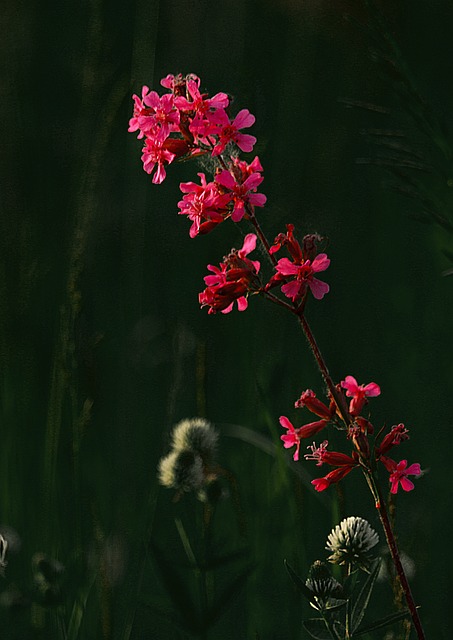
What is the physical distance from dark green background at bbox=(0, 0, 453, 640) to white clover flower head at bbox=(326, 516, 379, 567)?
0.04 metres

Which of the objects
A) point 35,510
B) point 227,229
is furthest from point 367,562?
point 227,229

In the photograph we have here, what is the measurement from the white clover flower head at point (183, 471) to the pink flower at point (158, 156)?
1.09ft

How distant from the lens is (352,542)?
0.72 m

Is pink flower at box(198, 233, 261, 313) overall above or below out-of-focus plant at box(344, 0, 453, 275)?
below

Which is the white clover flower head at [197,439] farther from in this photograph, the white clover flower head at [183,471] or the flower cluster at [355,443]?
the flower cluster at [355,443]

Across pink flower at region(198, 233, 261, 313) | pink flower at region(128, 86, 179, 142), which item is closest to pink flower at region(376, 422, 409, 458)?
pink flower at region(198, 233, 261, 313)

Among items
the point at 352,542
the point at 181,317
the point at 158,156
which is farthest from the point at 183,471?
the point at 181,317

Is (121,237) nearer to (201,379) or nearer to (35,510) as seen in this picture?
(35,510)

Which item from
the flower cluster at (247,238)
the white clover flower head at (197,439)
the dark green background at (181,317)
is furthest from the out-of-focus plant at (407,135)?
the white clover flower head at (197,439)

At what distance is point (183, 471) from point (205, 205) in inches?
14.8

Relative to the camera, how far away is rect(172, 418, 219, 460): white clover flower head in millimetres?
993

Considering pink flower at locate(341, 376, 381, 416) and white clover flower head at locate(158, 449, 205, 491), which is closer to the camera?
pink flower at locate(341, 376, 381, 416)

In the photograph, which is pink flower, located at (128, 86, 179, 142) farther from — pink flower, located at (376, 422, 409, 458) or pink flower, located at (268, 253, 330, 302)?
pink flower, located at (376, 422, 409, 458)

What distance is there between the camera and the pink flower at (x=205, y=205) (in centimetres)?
62
